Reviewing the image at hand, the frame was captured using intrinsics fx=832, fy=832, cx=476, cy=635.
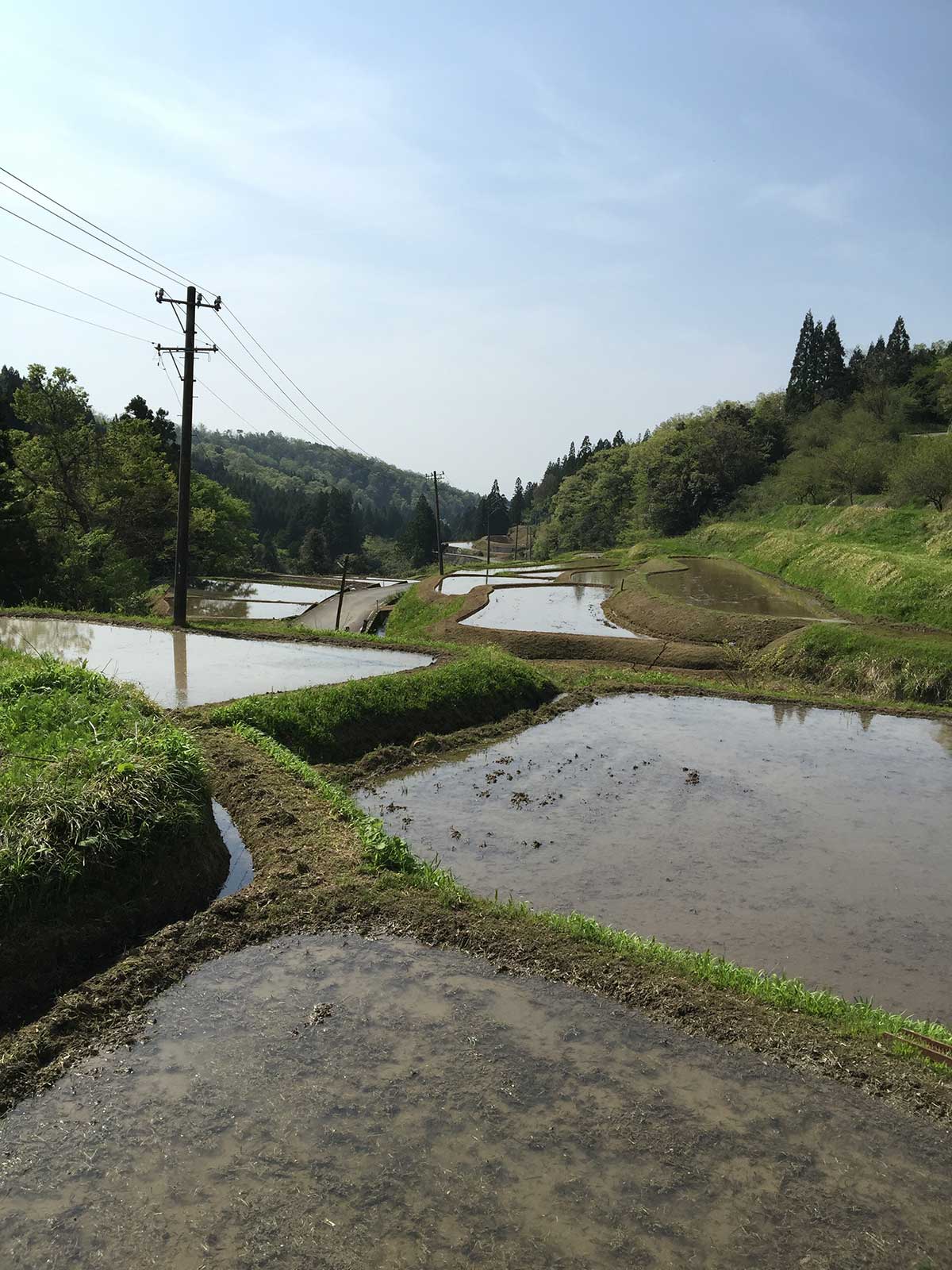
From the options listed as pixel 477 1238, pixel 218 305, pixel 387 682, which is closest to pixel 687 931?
pixel 477 1238

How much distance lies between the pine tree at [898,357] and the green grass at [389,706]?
58502mm

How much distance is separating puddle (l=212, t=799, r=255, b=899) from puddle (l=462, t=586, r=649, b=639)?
43.3 ft

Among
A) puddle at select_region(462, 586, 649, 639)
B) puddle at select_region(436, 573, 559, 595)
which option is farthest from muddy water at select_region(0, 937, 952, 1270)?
puddle at select_region(436, 573, 559, 595)

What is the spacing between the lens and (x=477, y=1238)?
3236mm

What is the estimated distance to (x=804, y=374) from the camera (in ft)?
225

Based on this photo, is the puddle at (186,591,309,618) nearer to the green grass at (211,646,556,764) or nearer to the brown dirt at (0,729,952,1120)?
the green grass at (211,646,556,764)

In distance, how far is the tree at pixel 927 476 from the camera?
104 feet

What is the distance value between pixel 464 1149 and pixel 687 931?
117 inches

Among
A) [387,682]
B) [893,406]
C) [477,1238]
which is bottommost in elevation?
[477,1238]

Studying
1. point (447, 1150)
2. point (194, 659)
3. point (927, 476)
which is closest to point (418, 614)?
point (194, 659)

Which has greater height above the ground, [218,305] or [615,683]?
[218,305]

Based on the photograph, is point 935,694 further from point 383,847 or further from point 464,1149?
point 464,1149

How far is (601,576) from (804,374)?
143 ft

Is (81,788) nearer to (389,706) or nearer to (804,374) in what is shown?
(389,706)
